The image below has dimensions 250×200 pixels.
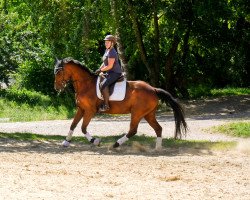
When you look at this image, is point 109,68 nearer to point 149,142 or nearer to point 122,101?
point 122,101

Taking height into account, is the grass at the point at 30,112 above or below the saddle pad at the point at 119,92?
below

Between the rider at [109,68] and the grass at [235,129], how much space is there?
5.07m

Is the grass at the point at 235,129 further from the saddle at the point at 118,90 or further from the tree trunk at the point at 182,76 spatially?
the tree trunk at the point at 182,76

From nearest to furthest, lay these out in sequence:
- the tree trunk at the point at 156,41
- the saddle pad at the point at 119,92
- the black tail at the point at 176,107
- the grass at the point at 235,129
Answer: the saddle pad at the point at 119,92, the black tail at the point at 176,107, the grass at the point at 235,129, the tree trunk at the point at 156,41

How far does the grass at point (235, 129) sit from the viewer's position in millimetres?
17750

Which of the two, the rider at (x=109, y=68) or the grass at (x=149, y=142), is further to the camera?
the grass at (x=149, y=142)

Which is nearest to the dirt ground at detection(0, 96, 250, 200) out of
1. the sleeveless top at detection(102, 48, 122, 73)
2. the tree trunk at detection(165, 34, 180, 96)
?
the sleeveless top at detection(102, 48, 122, 73)

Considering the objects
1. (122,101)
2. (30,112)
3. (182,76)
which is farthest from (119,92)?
(182,76)

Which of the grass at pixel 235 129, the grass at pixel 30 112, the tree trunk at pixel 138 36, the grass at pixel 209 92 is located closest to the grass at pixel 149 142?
the grass at pixel 235 129

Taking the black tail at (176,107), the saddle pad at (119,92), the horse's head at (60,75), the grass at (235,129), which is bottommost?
the grass at (235,129)

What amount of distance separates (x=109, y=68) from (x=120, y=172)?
13.4ft

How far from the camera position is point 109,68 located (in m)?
14.1

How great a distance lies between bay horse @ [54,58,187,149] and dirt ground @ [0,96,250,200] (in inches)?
22.1

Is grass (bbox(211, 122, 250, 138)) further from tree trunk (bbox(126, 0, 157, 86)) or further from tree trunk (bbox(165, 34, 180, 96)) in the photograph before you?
tree trunk (bbox(165, 34, 180, 96))
